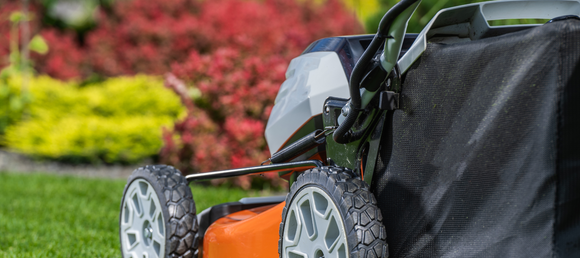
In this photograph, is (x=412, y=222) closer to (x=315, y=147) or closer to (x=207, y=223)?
(x=315, y=147)

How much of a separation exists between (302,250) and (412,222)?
0.33 metres

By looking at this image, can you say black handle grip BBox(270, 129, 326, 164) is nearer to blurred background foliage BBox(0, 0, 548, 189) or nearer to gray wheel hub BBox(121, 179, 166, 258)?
gray wheel hub BBox(121, 179, 166, 258)

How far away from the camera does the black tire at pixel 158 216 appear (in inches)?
76.5

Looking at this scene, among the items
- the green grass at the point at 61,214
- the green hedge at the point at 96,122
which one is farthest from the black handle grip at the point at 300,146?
the green hedge at the point at 96,122

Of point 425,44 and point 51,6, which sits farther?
point 51,6

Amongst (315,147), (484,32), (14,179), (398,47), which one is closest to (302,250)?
(315,147)

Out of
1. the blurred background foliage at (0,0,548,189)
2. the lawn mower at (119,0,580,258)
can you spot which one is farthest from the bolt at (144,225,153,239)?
the blurred background foliage at (0,0,548,189)

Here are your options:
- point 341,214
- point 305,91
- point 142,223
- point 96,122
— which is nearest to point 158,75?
point 96,122

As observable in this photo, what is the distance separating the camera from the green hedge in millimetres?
7371

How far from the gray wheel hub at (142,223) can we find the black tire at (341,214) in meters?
0.65

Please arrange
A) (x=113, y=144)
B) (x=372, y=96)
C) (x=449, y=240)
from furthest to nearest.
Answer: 1. (x=113, y=144)
2. (x=372, y=96)
3. (x=449, y=240)

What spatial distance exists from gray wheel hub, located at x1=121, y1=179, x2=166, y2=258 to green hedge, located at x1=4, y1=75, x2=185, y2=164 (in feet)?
16.4

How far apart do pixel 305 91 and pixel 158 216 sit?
0.77 metres

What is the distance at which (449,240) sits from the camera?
4.10ft
